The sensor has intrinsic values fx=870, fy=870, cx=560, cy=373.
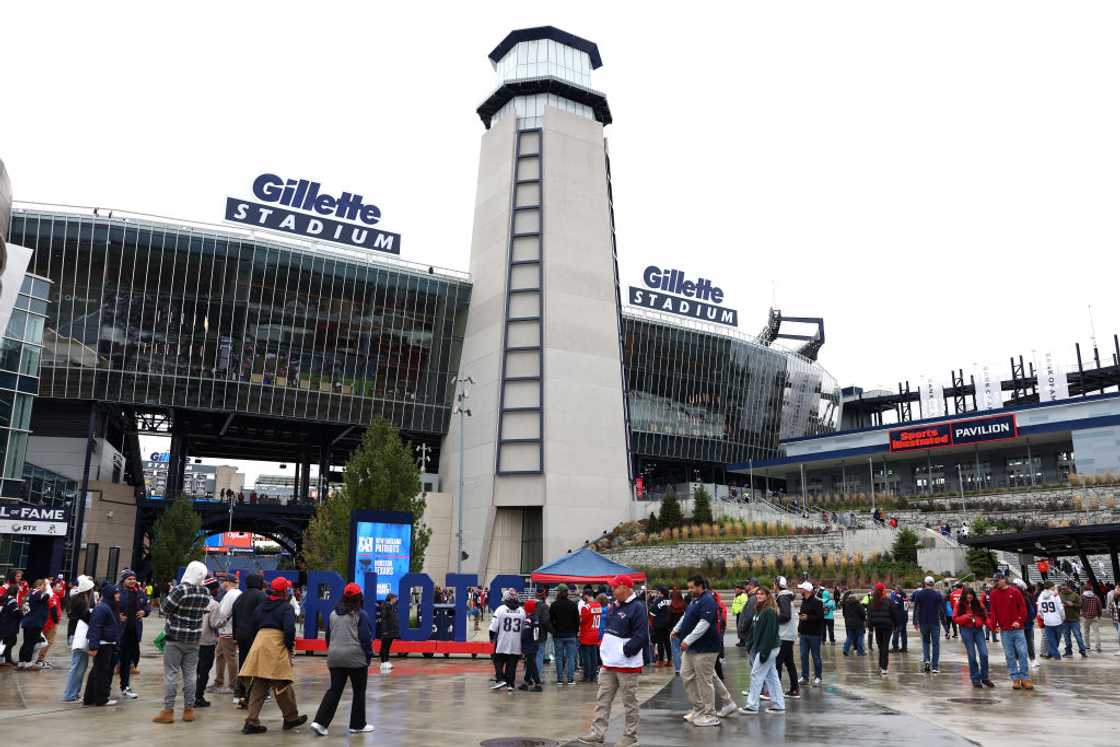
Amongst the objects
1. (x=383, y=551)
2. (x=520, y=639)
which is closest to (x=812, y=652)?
(x=520, y=639)

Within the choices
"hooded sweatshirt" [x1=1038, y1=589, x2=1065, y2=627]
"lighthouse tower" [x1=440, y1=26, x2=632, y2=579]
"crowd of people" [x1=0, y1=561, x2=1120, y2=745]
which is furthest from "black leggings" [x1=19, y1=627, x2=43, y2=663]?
"lighthouse tower" [x1=440, y1=26, x2=632, y2=579]

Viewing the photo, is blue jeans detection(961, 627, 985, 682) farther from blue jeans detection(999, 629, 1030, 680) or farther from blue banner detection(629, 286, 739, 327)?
blue banner detection(629, 286, 739, 327)

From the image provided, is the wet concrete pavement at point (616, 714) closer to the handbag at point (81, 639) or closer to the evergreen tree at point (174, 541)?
the handbag at point (81, 639)

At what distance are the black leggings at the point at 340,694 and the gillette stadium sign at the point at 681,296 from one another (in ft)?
212

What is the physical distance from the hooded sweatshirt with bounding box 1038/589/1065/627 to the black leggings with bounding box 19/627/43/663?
75.4 ft

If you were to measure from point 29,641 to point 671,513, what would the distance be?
43.9m

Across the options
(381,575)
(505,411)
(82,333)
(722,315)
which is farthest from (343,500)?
(722,315)

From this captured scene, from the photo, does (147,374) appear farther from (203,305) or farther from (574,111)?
(574,111)

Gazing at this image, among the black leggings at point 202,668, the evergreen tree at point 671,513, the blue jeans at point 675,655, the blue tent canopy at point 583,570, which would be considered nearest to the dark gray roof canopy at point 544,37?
the evergreen tree at point 671,513

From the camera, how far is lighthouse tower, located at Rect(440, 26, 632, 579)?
6138 cm

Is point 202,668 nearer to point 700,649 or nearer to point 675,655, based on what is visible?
point 700,649

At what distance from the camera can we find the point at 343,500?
129ft

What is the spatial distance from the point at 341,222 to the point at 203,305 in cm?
1118

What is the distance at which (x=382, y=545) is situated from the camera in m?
24.8
